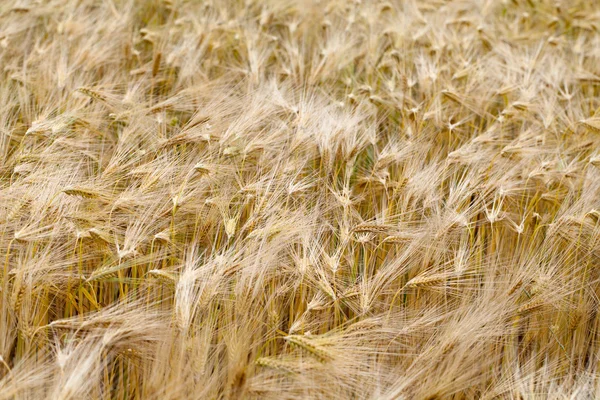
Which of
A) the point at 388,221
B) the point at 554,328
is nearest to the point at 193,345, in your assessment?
the point at 388,221

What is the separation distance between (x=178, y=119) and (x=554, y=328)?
132cm

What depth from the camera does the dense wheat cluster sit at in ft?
4.84

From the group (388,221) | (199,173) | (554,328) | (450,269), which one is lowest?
(554,328)

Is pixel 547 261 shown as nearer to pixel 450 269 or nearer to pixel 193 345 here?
pixel 450 269

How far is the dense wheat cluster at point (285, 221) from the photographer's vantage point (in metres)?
1.47

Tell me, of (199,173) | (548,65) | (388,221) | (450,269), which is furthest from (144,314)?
(548,65)

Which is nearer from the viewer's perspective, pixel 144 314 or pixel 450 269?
pixel 144 314

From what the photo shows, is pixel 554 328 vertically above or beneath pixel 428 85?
beneath

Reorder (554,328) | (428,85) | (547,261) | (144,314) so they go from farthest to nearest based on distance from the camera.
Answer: (428,85) < (547,261) < (554,328) < (144,314)

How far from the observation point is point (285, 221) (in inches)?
67.6

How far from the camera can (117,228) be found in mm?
1775

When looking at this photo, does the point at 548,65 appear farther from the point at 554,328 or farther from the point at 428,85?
the point at 554,328

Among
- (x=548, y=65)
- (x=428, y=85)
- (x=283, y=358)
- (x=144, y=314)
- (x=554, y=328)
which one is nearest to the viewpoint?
(x=283, y=358)

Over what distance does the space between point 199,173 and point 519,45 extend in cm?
174
